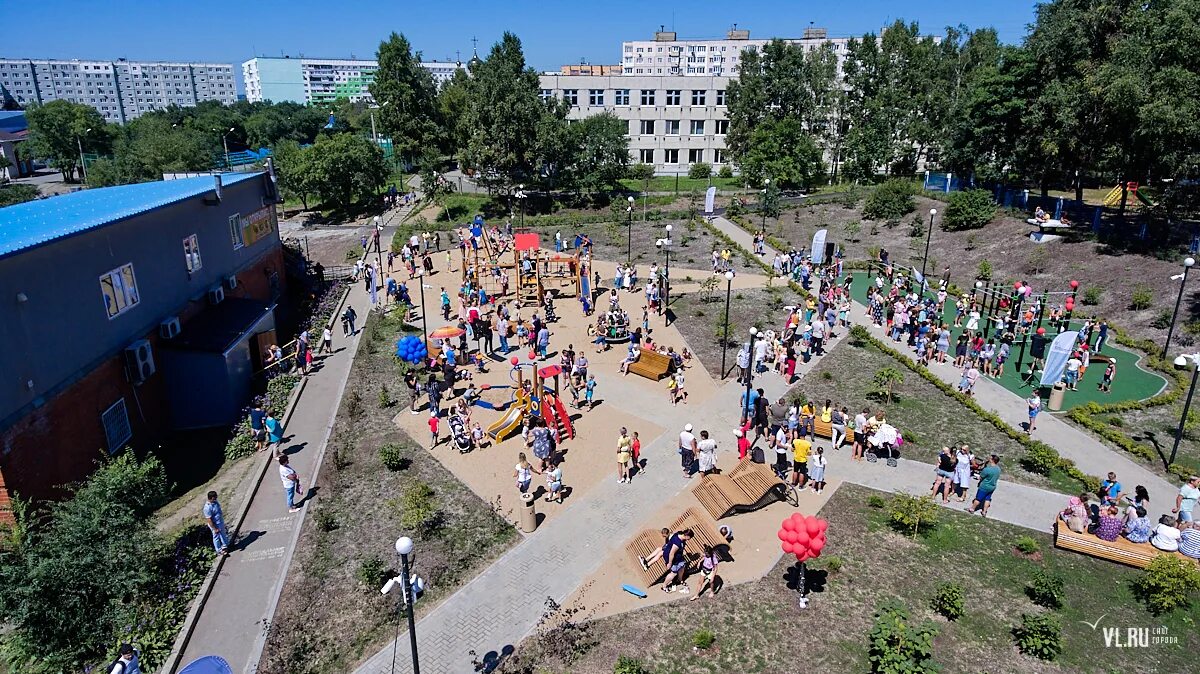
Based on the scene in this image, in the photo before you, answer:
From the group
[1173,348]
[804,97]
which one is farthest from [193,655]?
[804,97]

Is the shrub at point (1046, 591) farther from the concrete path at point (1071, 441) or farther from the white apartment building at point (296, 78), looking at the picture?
the white apartment building at point (296, 78)

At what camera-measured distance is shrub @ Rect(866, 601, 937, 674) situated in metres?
10.1

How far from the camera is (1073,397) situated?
66.4 feet

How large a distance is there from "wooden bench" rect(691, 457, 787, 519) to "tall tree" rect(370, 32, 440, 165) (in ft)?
148

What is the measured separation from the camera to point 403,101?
5341cm

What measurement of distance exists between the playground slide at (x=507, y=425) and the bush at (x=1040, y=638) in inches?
472

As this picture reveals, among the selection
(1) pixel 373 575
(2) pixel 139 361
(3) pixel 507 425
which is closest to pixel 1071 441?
(3) pixel 507 425

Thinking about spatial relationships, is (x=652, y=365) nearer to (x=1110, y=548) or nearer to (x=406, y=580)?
(x=1110, y=548)

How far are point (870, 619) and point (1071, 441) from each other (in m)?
9.64

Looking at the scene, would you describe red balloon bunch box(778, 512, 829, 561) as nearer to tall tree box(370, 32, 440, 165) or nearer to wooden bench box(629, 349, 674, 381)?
wooden bench box(629, 349, 674, 381)

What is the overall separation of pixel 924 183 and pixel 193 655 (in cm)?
5135

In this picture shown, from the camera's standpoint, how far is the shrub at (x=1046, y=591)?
11.8m

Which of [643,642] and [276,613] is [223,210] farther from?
[643,642]

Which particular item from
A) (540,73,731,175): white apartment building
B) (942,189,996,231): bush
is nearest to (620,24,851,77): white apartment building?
(540,73,731,175): white apartment building
